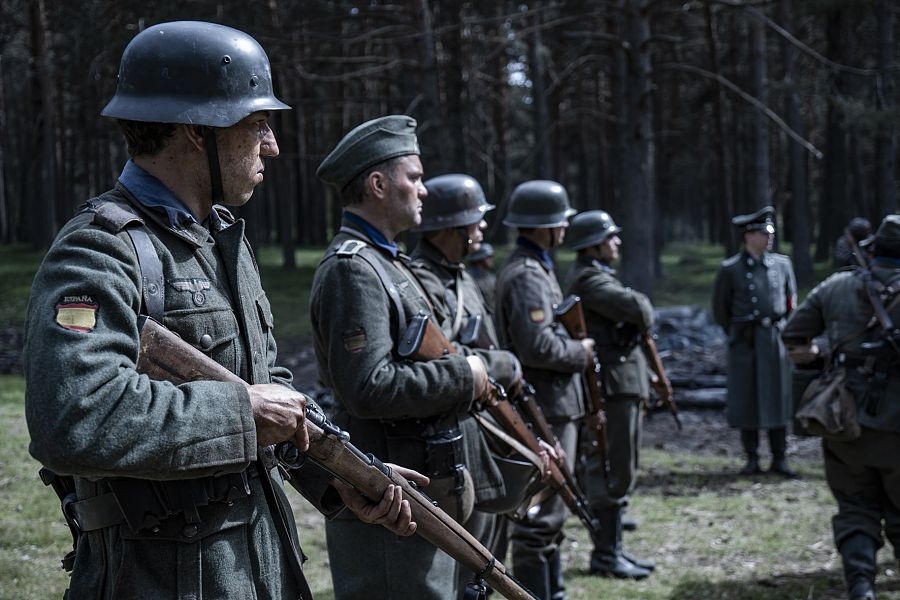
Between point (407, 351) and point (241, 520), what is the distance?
4.73 ft

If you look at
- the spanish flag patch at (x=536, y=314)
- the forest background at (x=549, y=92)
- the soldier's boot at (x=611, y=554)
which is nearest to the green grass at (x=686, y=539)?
the soldier's boot at (x=611, y=554)

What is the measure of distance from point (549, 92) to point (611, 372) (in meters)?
8.10

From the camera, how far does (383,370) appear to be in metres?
3.72

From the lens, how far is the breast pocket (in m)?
2.37

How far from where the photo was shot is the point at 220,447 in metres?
2.22

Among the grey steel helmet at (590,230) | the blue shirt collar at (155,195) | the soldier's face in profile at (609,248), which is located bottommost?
the soldier's face in profile at (609,248)

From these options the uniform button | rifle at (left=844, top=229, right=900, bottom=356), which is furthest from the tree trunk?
the uniform button

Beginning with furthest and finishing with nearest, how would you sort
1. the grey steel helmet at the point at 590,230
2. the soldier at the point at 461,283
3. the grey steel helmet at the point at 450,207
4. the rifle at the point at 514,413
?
1. the grey steel helmet at the point at 590,230
2. the grey steel helmet at the point at 450,207
3. the soldier at the point at 461,283
4. the rifle at the point at 514,413

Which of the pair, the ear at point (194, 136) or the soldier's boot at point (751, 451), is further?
the soldier's boot at point (751, 451)

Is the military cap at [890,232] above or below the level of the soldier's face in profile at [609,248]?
above

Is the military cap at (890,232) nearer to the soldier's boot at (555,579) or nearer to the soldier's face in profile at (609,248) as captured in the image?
the soldier's face in profile at (609,248)

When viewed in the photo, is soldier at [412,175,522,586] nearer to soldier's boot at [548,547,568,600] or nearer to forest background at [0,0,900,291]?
soldier's boot at [548,547,568,600]

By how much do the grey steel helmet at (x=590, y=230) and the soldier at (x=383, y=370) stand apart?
343 cm

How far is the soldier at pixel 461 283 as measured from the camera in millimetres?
4168
